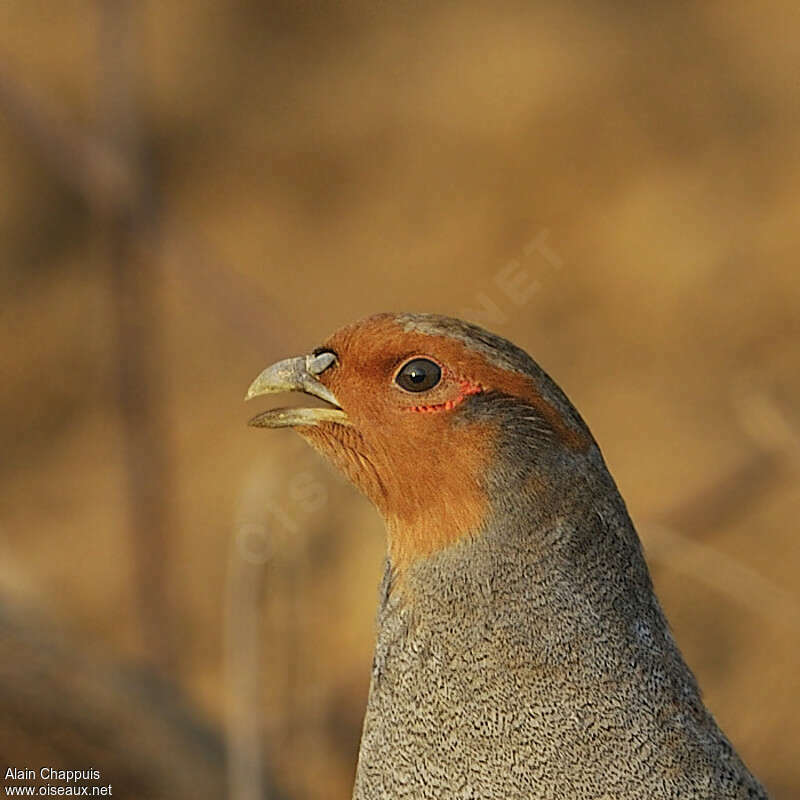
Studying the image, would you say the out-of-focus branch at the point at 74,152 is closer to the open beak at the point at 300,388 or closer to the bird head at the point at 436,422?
the open beak at the point at 300,388

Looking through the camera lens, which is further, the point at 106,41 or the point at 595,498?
the point at 106,41

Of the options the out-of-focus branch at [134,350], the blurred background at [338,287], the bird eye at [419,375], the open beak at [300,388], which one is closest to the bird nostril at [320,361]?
the open beak at [300,388]

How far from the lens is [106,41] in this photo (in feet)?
19.7

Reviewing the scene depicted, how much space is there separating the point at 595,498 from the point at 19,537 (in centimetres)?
775

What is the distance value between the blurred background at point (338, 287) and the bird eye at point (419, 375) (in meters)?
2.31

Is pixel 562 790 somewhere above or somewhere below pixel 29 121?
below

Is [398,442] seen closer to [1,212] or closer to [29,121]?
[29,121]

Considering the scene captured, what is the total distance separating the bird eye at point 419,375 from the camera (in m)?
3.00

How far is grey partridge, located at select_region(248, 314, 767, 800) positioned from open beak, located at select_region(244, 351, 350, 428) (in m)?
0.04

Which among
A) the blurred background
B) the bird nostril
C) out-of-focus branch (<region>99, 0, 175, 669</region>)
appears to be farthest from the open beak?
out-of-focus branch (<region>99, 0, 175, 669</region>)

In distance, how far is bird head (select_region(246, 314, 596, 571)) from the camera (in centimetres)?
292

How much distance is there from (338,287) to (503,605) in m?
7.89

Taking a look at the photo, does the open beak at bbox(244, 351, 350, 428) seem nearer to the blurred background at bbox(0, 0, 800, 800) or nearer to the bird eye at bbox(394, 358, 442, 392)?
the bird eye at bbox(394, 358, 442, 392)

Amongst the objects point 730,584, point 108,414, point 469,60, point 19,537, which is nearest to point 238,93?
point 469,60
